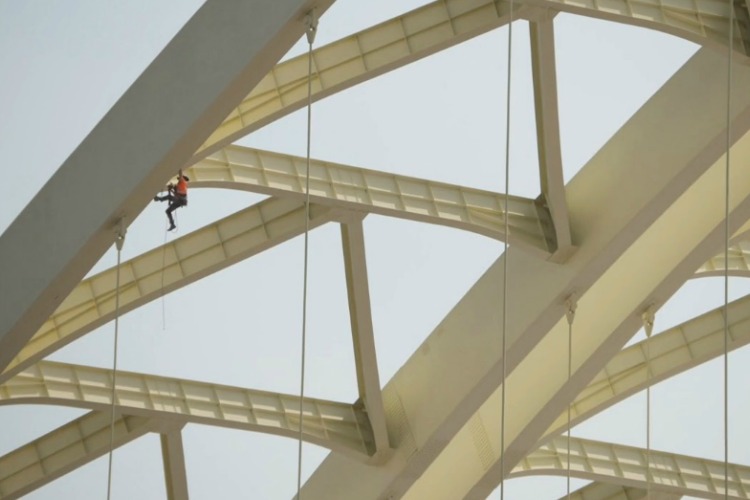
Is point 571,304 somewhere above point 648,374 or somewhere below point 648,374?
below

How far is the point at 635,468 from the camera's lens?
3231 centimetres

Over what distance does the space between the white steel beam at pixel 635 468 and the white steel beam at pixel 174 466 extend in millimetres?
5995

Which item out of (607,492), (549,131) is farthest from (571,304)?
(607,492)

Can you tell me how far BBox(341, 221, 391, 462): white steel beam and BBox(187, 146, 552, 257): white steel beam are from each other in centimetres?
62

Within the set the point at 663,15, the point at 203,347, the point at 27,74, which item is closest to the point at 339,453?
the point at 203,347

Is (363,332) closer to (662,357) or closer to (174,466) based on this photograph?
(174,466)

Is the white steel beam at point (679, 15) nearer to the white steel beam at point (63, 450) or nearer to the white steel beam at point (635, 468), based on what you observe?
the white steel beam at point (63, 450)

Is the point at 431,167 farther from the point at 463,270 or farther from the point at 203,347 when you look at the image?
the point at 203,347

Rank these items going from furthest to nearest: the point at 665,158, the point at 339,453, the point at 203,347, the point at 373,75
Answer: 1. the point at 203,347
2. the point at 339,453
3. the point at 665,158
4. the point at 373,75

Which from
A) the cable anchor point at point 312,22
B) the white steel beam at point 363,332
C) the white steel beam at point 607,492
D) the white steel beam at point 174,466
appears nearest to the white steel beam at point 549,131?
the white steel beam at point 363,332

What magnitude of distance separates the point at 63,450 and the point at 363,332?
16.3 ft

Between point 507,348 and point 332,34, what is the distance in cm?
518

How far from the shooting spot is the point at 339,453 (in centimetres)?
2934

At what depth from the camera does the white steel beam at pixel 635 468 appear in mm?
31859
